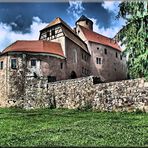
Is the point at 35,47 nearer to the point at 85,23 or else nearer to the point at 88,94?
the point at 88,94

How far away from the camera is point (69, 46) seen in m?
38.1

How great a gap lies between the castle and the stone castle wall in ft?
5.55

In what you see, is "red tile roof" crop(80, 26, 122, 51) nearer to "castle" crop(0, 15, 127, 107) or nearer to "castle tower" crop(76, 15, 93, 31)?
"castle" crop(0, 15, 127, 107)

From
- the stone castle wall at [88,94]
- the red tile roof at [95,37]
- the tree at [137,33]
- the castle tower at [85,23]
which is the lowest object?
the stone castle wall at [88,94]

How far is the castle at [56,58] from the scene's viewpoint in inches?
1241

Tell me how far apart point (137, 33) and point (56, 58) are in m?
23.4

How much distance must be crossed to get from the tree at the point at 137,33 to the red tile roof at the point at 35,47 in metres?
21.4

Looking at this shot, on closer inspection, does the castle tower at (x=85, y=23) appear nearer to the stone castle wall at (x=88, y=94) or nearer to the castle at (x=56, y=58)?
the castle at (x=56, y=58)

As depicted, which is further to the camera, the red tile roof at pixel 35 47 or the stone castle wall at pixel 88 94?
the red tile roof at pixel 35 47

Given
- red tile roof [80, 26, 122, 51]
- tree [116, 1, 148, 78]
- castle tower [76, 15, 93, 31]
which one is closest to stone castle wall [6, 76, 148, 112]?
tree [116, 1, 148, 78]

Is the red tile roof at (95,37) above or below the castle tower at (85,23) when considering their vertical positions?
below

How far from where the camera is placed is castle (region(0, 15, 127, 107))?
103 feet

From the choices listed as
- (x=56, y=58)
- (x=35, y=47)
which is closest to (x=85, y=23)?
(x=56, y=58)

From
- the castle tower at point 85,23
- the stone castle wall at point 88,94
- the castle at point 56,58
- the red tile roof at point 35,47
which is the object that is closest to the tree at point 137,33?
the stone castle wall at point 88,94
